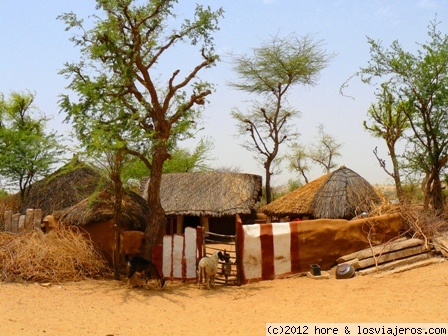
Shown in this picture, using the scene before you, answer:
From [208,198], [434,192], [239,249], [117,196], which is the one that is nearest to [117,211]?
[117,196]

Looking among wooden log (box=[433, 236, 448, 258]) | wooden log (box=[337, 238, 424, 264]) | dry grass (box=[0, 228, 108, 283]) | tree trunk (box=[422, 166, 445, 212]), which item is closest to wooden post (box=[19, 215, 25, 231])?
dry grass (box=[0, 228, 108, 283])

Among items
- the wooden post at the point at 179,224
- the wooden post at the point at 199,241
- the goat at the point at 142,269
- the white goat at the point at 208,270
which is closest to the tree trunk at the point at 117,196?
the goat at the point at 142,269

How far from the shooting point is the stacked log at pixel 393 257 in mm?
11057

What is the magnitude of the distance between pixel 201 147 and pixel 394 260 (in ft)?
79.5

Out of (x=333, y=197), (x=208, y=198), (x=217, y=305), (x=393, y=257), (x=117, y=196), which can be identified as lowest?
(x=217, y=305)

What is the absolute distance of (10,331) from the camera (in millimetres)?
7465

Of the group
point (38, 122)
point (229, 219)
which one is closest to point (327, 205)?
point (229, 219)

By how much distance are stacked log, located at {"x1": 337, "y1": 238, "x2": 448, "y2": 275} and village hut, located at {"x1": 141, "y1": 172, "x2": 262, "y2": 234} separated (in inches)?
354

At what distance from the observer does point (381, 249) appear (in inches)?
456

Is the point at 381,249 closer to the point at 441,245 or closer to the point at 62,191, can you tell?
the point at 441,245

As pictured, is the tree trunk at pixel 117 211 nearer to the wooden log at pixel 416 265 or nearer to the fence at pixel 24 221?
the fence at pixel 24 221

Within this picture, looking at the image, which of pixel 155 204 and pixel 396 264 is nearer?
pixel 396 264

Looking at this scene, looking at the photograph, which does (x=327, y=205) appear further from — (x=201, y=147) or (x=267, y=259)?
(x=201, y=147)

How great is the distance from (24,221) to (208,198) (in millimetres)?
9009
